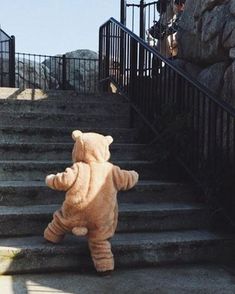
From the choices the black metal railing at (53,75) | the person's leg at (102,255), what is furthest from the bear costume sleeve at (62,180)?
the black metal railing at (53,75)

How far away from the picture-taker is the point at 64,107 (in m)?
5.68

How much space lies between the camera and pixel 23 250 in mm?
3070

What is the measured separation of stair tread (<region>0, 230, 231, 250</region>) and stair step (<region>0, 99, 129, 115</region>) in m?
2.43

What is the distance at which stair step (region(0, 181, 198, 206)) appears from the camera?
3721 millimetres

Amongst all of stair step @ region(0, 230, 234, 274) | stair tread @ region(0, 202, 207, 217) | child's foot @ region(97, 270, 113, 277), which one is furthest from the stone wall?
child's foot @ region(97, 270, 113, 277)

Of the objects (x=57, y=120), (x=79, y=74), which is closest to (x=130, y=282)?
(x=57, y=120)

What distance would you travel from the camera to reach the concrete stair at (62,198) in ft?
10.5

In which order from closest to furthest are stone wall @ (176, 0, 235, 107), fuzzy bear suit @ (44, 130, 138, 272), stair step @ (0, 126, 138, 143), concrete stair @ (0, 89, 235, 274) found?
fuzzy bear suit @ (44, 130, 138, 272), concrete stair @ (0, 89, 235, 274), stone wall @ (176, 0, 235, 107), stair step @ (0, 126, 138, 143)

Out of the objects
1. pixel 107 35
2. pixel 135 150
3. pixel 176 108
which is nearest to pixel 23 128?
pixel 135 150

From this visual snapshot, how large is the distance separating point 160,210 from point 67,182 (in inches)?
42.9

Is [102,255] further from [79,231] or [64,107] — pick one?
[64,107]

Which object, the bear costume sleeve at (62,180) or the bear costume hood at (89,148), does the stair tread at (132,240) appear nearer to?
the bear costume sleeve at (62,180)

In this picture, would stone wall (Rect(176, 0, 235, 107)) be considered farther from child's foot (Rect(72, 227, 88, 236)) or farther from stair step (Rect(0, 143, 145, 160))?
child's foot (Rect(72, 227, 88, 236))

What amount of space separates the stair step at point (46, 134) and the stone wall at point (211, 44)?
1.07m
